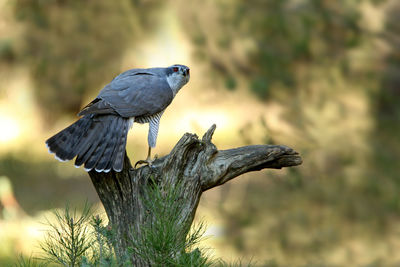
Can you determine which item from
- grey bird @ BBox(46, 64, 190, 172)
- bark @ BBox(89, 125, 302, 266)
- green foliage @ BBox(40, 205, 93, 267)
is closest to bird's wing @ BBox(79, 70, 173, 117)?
grey bird @ BBox(46, 64, 190, 172)

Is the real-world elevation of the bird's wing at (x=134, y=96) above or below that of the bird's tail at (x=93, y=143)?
above

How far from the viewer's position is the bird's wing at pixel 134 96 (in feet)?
5.96

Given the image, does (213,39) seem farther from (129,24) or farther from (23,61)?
(23,61)

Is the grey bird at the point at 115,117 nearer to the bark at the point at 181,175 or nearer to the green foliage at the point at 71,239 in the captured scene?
the bark at the point at 181,175

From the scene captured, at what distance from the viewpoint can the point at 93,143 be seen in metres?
1.73

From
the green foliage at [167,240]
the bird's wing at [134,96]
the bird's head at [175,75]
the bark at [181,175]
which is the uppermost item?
the bird's head at [175,75]

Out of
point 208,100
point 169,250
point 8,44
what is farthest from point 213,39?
point 169,250

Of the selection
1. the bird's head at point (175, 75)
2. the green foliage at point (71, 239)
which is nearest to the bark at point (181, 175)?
the green foliage at point (71, 239)

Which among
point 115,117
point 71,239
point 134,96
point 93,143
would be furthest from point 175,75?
point 71,239

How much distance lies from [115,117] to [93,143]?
16 cm

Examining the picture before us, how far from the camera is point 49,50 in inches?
186

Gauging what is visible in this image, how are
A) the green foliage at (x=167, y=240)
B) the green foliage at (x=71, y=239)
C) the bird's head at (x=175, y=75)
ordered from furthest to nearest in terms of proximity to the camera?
1. the bird's head at (x=175, y=75)
2. the green foliage at (x=71, y=239)
3. the green foliage at (x=167, y=240)

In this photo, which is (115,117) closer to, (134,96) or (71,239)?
(134,96)

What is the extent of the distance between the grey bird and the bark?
0.24 ft
